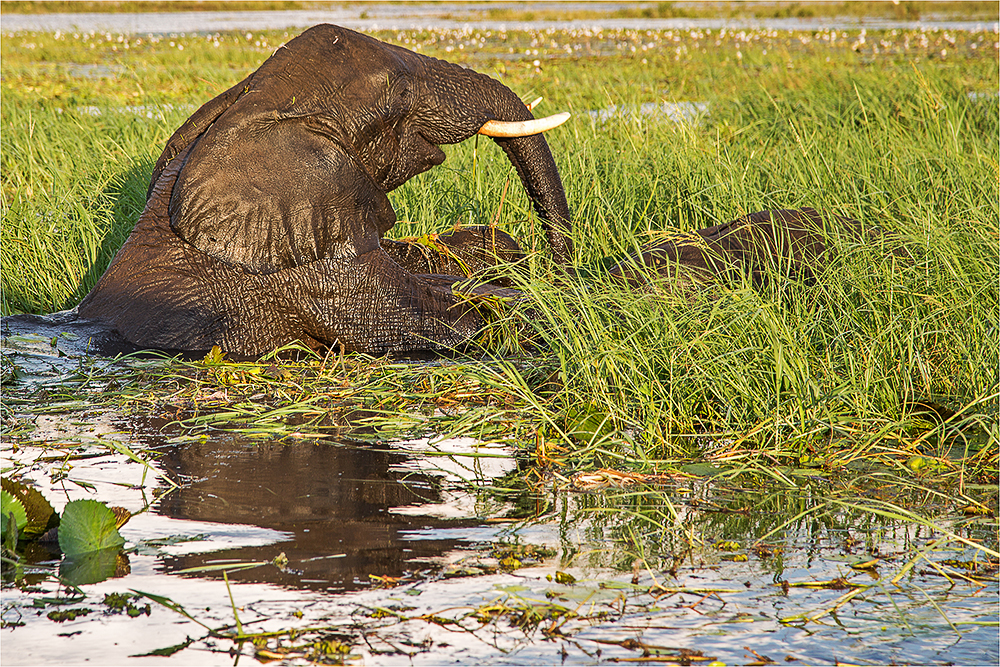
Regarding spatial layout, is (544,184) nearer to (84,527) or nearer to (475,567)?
(475,567)

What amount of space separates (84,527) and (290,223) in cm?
232

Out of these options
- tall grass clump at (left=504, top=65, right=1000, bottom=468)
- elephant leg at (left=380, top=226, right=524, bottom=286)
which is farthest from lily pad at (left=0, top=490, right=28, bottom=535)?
elephant leg at (left=380, top=226, right=524, bottom=286)

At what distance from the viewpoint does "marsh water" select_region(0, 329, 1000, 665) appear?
6.94ft

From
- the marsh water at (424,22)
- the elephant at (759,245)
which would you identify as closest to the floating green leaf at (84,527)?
the elephant at (759,245)

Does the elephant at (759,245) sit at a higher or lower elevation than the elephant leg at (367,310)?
higher

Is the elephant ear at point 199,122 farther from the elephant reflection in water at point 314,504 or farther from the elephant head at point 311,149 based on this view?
the elephant reflection in water at point 314,504

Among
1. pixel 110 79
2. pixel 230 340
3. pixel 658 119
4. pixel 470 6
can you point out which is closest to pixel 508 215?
pixel 230 340

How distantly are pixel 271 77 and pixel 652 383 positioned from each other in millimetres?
2168

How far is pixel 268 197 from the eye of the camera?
4582 millimetres

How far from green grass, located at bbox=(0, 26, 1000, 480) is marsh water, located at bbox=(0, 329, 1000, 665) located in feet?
0.94

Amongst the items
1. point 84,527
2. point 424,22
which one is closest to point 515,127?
point 84,527

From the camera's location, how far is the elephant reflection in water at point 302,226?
15.0ft

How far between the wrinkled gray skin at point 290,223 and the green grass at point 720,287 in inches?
22.9

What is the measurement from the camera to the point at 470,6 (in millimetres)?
37500
